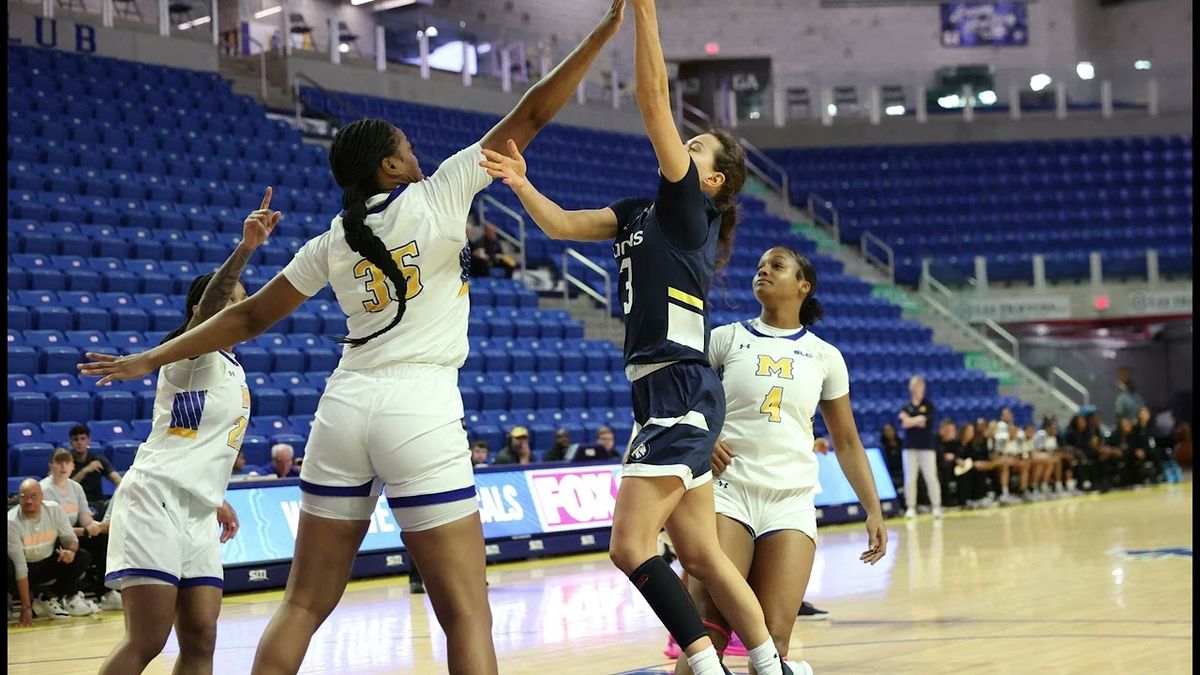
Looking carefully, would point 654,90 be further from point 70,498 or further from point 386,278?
point 70,498

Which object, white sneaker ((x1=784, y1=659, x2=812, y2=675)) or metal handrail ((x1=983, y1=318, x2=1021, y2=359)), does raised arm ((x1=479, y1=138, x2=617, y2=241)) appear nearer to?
white sneaker ((x1=784, y1=659, x2=812, y2=675))

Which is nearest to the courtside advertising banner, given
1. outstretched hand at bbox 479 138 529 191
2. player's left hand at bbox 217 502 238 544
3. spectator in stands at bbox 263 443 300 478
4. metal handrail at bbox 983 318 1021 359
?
spectator in stands at bbox 263 443 300 478

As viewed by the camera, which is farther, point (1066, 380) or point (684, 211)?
point (1066, 380)

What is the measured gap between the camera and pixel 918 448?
16.5 metres

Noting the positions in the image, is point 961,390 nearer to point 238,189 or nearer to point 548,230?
point 238,189

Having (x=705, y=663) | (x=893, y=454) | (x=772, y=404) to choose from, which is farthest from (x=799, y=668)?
(x=893, y=454)

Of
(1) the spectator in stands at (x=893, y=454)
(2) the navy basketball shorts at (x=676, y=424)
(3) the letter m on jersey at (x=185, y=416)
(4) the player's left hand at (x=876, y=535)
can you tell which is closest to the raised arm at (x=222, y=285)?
(3) the letter m on jersey at (x=185, y=416)

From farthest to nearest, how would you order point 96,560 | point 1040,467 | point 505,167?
1. point 1040,467
2. point 96,560
3. point 505,167

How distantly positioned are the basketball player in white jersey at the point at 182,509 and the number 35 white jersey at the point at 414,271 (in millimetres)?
609

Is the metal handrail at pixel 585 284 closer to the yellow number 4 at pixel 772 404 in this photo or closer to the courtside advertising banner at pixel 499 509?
the courtside advertising banner at pixel 499 509

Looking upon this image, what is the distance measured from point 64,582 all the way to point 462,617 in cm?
659

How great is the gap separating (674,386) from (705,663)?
85 centimetres

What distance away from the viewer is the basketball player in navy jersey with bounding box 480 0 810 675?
4.12 metres

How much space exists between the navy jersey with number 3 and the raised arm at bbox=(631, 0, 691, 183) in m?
0.20
